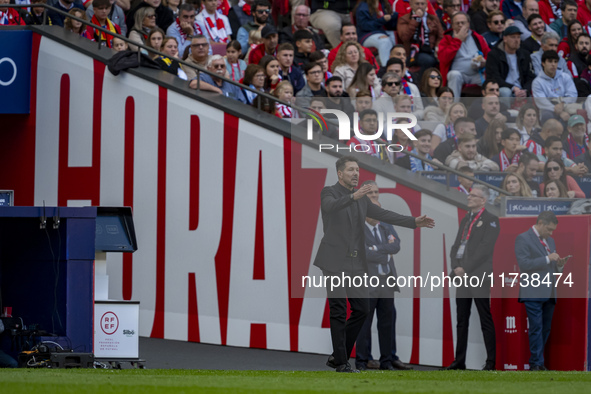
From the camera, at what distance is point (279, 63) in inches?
666

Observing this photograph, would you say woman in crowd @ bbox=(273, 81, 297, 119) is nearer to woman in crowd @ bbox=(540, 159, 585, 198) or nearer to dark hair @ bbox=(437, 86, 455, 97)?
dark hair @ bbox=(437, 86, 455, 97)

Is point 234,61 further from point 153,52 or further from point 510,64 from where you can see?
point 510,64

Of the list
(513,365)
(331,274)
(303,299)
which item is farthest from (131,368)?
(513,365)

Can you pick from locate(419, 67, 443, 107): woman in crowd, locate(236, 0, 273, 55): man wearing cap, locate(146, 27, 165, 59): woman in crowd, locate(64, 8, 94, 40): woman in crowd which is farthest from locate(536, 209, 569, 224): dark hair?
locate(64, 8, 94, 40): woman in crowd

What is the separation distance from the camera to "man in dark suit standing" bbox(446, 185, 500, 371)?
13672 mm

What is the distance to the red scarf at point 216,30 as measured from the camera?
18.4 meters

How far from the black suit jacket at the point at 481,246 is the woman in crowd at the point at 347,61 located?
4.18 meters

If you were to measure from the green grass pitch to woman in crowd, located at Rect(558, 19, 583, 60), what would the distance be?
975 cm

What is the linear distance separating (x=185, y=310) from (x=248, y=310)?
940 mm

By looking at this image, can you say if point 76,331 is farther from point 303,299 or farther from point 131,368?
point 303,299

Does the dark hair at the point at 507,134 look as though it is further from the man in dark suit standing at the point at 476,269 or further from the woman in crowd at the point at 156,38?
the woman in crowd at the point at 156,38

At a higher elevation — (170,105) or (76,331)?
(170,105)

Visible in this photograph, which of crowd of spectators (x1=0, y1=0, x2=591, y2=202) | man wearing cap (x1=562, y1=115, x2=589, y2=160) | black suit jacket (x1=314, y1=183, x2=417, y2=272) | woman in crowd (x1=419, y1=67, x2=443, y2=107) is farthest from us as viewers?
woman in crowd (x1=419, y1=67, x2=443, y2=107)

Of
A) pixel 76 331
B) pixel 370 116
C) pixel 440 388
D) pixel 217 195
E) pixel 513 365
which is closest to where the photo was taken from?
pixel 440 388
